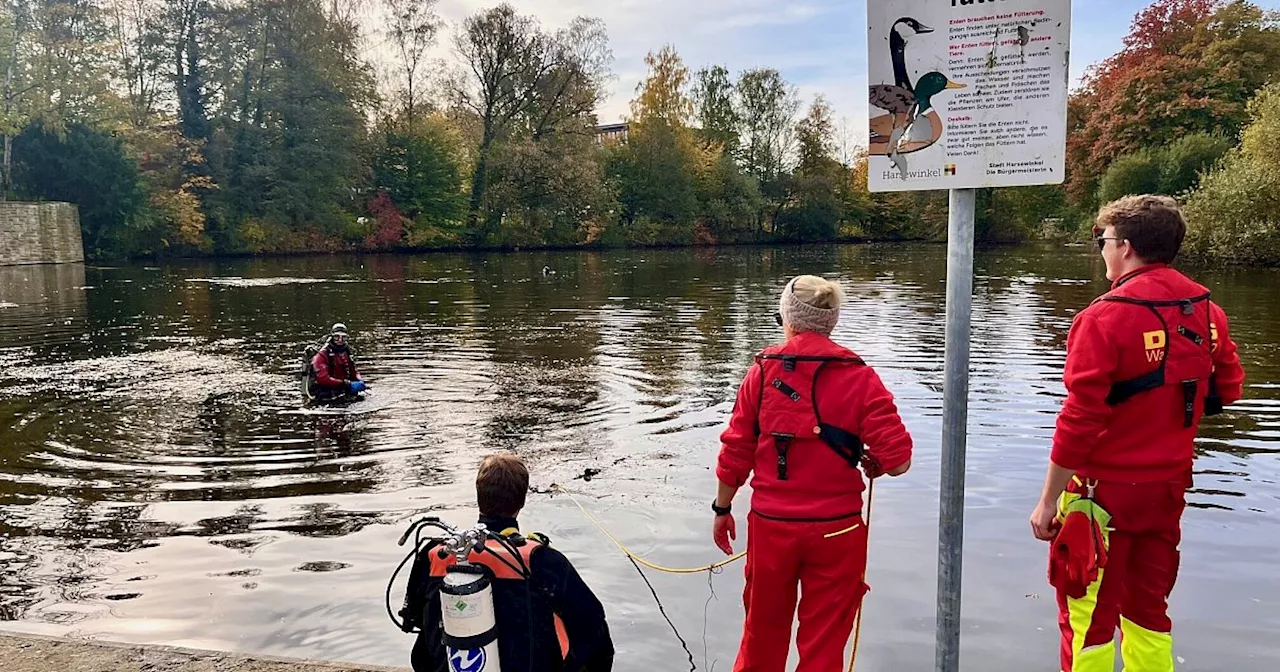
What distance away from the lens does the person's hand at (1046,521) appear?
3451 mm

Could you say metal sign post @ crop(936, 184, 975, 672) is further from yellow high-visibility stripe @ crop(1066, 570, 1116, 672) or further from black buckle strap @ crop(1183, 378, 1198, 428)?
black buckle strap @ crop(1183, 378, 1198, 428)

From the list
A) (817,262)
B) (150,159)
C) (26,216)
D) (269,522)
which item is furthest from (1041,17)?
(150,159)

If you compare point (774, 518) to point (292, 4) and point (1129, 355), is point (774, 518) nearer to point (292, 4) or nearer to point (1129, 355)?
point (1129, 355)

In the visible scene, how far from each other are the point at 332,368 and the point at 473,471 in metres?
4.08

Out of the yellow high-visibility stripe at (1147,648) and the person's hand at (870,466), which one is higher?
the person's hand at (870,466)

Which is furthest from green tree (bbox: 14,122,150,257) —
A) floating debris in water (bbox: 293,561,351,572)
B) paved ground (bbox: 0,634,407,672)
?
paved ground (bbox: 0,634,407,672)

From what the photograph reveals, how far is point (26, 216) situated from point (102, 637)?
48803 mm

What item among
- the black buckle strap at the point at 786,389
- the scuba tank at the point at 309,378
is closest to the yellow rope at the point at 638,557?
the black buckle strap at the point at 786,389

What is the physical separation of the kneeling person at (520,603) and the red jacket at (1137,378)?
1819 millimetres

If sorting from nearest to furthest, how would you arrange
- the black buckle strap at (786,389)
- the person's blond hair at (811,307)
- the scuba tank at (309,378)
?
the black buckle strap at (786,389)
the person's blond hair at (811,307)
the scuba tank at (309,378)

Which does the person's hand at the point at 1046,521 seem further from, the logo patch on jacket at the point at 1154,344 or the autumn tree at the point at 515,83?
the autumn tree at the point at 515,83

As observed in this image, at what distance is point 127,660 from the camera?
4.00 metres

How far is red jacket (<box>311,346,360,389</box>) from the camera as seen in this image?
11531 millimetres

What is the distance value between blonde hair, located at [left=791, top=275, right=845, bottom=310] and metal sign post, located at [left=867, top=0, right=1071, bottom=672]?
63 cm
